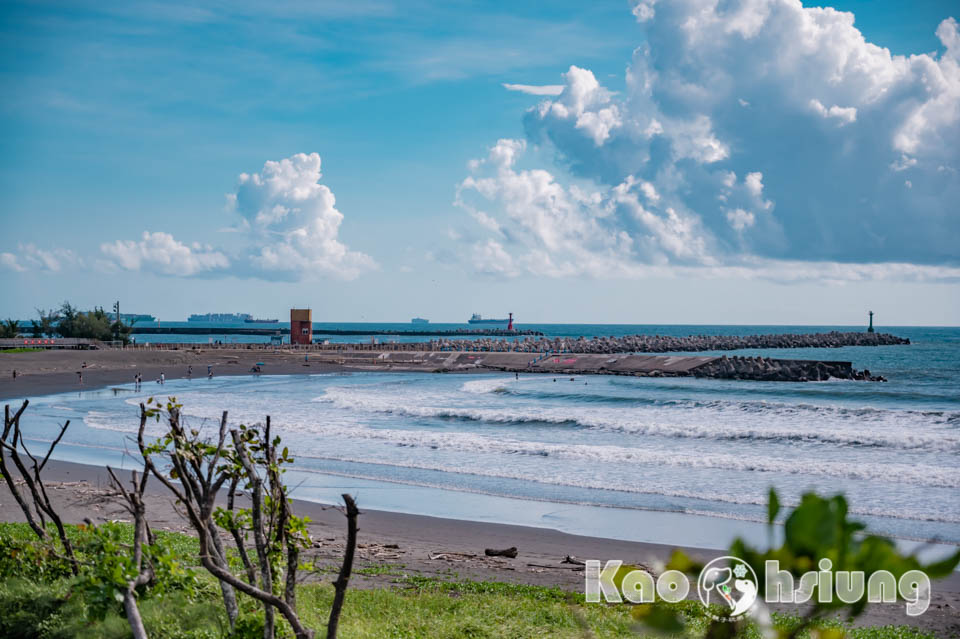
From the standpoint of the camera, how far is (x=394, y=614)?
744 cm

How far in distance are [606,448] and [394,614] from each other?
1450 centimetres

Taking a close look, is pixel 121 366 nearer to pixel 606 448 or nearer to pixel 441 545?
pixel 606 448

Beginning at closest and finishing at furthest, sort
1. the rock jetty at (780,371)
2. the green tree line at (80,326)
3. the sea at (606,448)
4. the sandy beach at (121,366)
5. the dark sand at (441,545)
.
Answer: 1. the dark sand at (441,545)
2. the sea at (606,448)
3. the sandy beach at (121,366)
4. the rock jetty at (780,371)
5. the green tree line at (80,326)

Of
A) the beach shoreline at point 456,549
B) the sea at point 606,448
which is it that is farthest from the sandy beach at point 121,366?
the beach shoreline at point 456,549

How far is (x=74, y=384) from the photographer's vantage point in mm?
42500

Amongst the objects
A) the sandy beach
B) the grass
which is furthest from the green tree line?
the grass

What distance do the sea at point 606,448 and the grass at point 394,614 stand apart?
1.77 metres

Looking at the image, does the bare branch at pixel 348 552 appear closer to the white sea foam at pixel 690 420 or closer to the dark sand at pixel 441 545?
the dark sand at pixel 441 545

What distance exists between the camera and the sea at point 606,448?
13.8 meters

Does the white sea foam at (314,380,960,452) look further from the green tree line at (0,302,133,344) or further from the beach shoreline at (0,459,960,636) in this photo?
the green tree line at (0,302,133,344)

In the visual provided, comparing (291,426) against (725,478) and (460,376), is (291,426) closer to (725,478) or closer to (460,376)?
(725,478)

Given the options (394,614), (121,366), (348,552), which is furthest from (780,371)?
(348,552)

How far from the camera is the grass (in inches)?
237

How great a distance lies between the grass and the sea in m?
1.77
